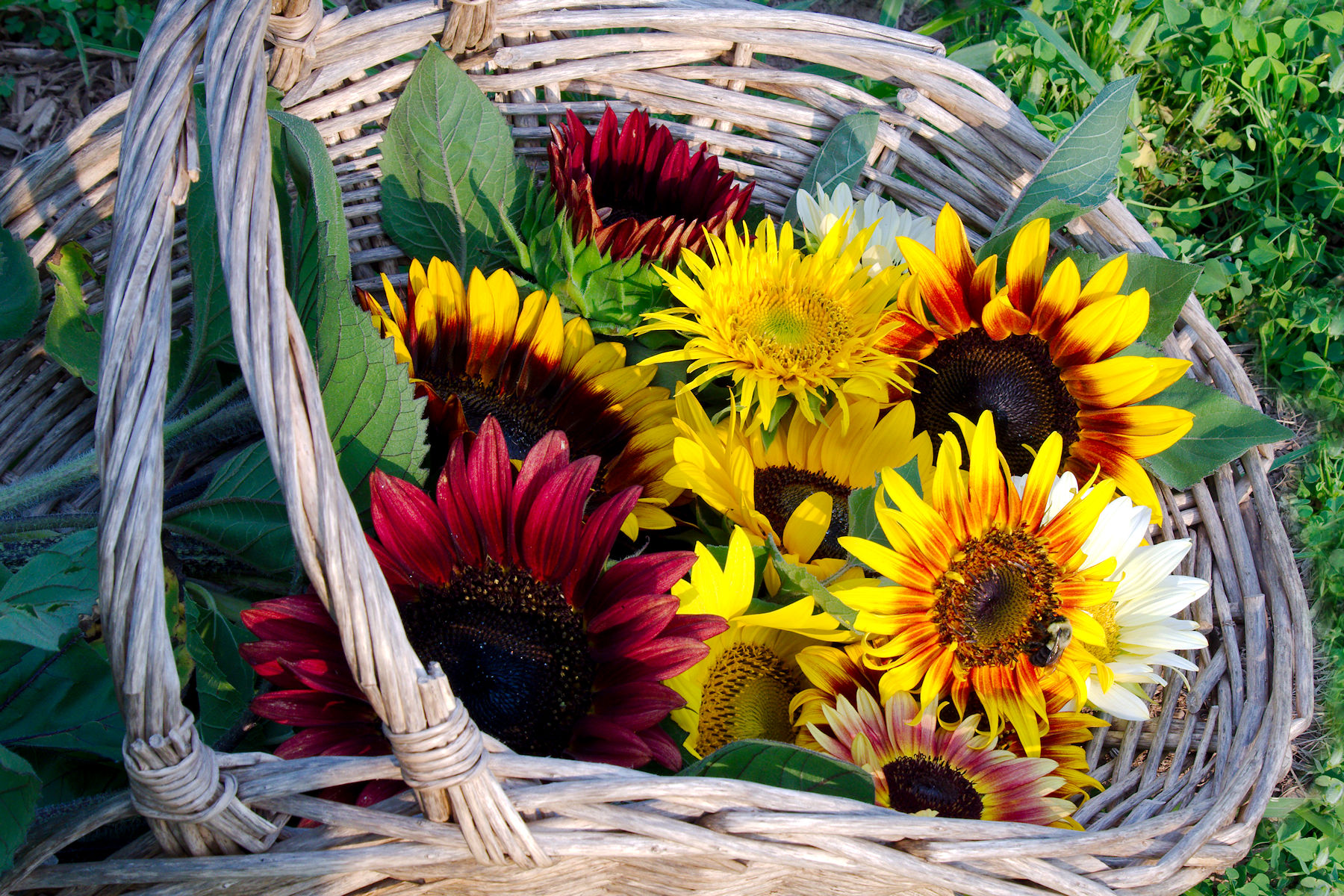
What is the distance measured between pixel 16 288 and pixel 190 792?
1.46 ft

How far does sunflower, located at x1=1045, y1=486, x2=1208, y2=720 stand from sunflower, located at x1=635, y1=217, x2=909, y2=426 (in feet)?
0.52

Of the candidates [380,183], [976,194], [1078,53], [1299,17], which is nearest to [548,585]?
[380,183]

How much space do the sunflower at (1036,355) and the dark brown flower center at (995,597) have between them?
0.10 meters

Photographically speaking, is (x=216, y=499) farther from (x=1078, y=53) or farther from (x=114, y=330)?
(x=1078, y=53)

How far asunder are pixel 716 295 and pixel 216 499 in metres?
0.38

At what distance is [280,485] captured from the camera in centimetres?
44

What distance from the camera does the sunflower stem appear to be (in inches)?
26.9

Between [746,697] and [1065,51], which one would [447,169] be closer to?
[746,697]

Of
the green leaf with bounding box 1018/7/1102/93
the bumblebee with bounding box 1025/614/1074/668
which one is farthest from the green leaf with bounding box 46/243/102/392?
the green leaf with bounding box 1018/7/1102/93

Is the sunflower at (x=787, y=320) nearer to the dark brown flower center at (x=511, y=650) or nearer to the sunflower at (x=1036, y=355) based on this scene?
the sunflower at (x=1036, y=355)

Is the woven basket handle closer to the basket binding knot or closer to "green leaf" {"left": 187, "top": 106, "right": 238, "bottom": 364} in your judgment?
the basket binding knot

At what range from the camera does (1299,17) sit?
137 centimetres

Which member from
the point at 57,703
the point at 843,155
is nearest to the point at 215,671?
the point at 57,703

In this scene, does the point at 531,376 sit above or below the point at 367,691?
above
